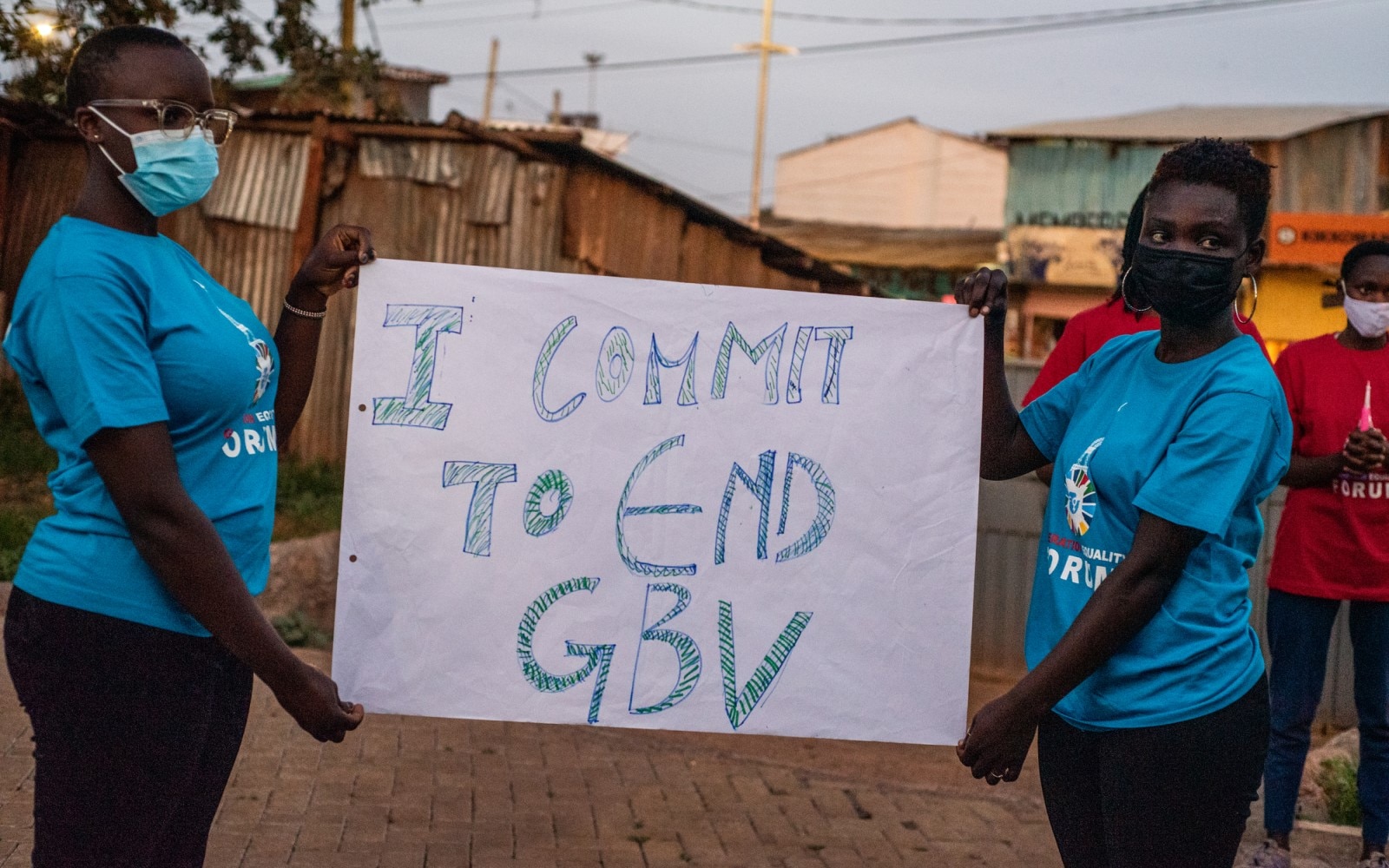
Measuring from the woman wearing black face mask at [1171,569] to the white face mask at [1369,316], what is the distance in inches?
90.0

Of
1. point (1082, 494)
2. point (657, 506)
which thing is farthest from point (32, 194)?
point (1082, 494)

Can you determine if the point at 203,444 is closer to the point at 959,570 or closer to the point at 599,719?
the point at 599,719

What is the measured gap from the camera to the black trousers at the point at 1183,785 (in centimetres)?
253

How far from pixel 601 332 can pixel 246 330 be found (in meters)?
0.98


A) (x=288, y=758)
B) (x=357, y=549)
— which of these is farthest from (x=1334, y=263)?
(x=357, y=549)

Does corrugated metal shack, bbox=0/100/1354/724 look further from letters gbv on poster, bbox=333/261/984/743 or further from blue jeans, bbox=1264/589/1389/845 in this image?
letters gbv on poster, bbox=333/261/984/743

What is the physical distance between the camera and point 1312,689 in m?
4.66

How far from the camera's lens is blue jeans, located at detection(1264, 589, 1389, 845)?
4676 mm

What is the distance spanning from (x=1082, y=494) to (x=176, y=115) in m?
1.85

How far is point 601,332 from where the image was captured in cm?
329

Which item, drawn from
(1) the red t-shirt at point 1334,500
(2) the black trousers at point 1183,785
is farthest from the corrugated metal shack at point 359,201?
(2) the black trousers at point 1183,785

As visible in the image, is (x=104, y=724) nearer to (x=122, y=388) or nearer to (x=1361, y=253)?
(x=122, y=388)

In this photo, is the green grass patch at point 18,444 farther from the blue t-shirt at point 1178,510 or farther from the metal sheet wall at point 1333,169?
the metal sheet wall at point 1333,169

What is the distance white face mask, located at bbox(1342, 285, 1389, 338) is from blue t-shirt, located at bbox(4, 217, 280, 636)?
3820 millimetres
